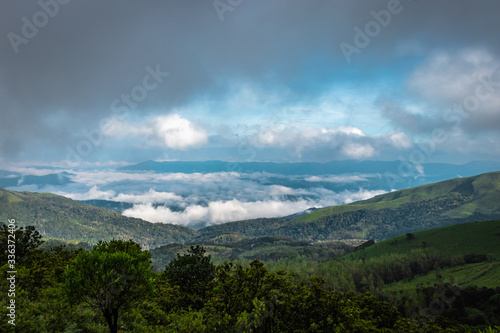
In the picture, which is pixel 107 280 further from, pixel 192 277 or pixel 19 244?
pixel 19 244

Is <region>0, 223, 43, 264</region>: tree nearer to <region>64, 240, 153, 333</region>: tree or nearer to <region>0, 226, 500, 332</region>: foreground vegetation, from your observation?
<region>0, 226, 500, 332</region>: foreground vegetation

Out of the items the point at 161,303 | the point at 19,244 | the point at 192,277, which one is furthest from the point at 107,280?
the point at 19,244

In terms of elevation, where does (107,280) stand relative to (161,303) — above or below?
above

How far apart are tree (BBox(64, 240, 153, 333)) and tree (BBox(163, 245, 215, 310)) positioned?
82.2ft

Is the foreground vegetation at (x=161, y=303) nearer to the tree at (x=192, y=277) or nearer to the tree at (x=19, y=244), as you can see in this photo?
the tree at (x=192, y=277)

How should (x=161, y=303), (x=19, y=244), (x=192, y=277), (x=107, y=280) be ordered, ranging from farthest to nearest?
1. (x=192, y=277)
2. (x=19, y=244)
3. (x=161, y=303)
4. (x=107, y=280)

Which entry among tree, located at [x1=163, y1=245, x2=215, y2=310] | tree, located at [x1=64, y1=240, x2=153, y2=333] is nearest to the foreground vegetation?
tree, located at [x1=64, y1=240, x2=153, y2=333]

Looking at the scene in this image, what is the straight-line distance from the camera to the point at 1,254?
55.5m

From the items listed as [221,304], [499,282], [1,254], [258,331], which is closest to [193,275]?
[221,304]

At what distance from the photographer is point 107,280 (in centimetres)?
2694

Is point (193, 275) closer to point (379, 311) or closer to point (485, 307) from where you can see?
point (379, 311)

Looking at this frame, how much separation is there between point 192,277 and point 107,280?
110 ft

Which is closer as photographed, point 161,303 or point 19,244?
point 161,303

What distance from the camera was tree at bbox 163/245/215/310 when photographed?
53219mm
